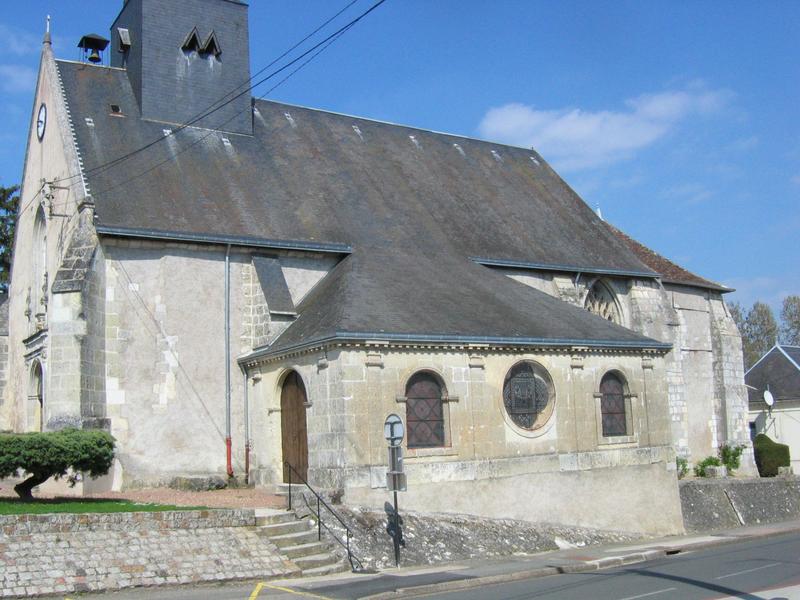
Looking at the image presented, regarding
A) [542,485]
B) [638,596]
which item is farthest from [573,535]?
[638,596]

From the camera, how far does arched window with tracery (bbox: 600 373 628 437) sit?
1948 cm

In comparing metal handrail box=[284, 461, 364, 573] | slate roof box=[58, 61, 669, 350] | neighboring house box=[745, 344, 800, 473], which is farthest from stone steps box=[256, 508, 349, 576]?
neighboring house box=[745, 344, 800, 473]

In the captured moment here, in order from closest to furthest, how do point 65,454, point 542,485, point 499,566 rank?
point 65,454 < point 499,566 < point 542,485

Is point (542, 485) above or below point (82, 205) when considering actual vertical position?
below

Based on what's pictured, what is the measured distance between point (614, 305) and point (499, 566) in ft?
42.8

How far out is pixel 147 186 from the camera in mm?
19547

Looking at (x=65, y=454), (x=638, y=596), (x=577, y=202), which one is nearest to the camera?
(x=638, y=596)

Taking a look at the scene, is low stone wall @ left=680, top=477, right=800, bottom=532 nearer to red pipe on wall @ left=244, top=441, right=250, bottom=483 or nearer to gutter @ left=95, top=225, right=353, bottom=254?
red pipe on wall @ left=244, top=441, right=250, bottom=483

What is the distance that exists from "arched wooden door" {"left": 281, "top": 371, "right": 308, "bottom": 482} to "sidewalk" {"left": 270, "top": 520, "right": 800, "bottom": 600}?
13.3 feet

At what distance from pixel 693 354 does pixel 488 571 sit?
17146 millimetres

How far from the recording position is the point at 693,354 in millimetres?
28406

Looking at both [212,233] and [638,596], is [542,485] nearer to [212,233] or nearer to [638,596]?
[638,596]

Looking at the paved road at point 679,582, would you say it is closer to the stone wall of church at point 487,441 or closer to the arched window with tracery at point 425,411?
the stone wall of church at point 487,441

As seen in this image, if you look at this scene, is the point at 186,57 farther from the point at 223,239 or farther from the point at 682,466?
the point at 682,466
